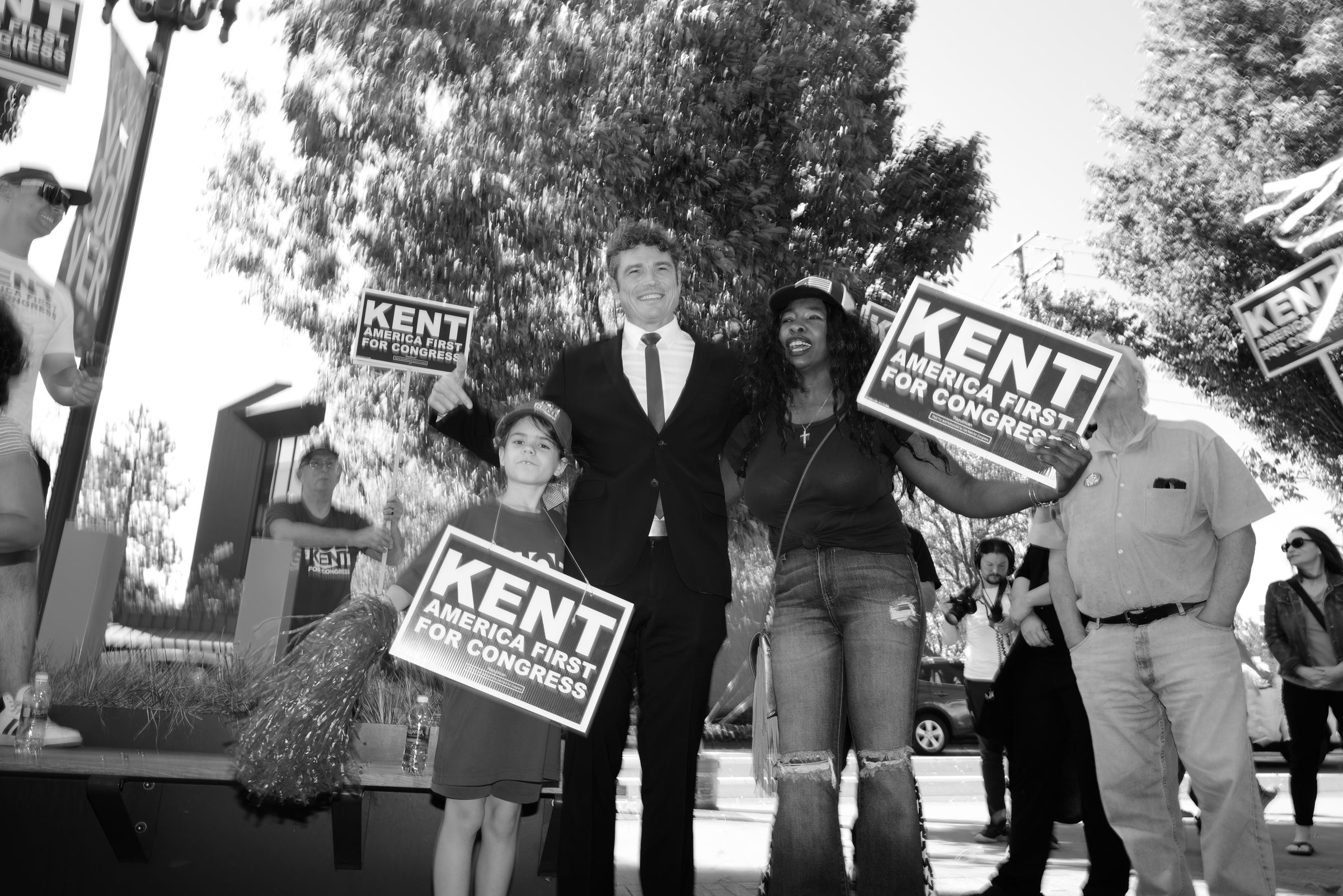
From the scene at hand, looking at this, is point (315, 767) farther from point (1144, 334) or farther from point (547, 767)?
point (1144, 334)

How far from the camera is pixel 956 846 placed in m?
6.85

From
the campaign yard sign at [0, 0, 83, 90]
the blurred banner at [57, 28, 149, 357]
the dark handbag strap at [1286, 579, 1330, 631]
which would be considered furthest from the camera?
the dark handbag strap at [1286, 579, 1330, 631]

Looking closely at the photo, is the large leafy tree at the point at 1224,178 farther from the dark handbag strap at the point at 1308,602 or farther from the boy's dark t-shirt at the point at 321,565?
the boy's dark t-shirt at the point at 321,565

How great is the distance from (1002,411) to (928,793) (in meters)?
7.99

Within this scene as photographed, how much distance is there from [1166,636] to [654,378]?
1.87 meters

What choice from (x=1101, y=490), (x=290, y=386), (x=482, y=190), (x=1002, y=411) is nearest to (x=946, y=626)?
(x=1101, y=490)

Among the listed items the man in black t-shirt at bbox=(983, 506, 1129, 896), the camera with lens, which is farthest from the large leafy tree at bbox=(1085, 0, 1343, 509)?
the man in black t-shirt at bbox=(983, 506, 1129, 896)

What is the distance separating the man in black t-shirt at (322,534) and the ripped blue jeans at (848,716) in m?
4.34

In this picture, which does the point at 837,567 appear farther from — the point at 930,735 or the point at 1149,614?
the point at 930,735

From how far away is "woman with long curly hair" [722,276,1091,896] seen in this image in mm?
3023

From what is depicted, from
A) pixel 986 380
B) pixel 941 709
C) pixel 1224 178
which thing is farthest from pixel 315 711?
pixel 1224 178

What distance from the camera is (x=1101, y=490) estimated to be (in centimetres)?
388

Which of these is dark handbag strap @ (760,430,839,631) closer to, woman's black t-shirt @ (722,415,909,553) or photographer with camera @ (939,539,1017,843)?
woman's black t-shirt @ (722,415,909,553)

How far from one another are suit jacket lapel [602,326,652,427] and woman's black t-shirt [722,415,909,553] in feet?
1.29
